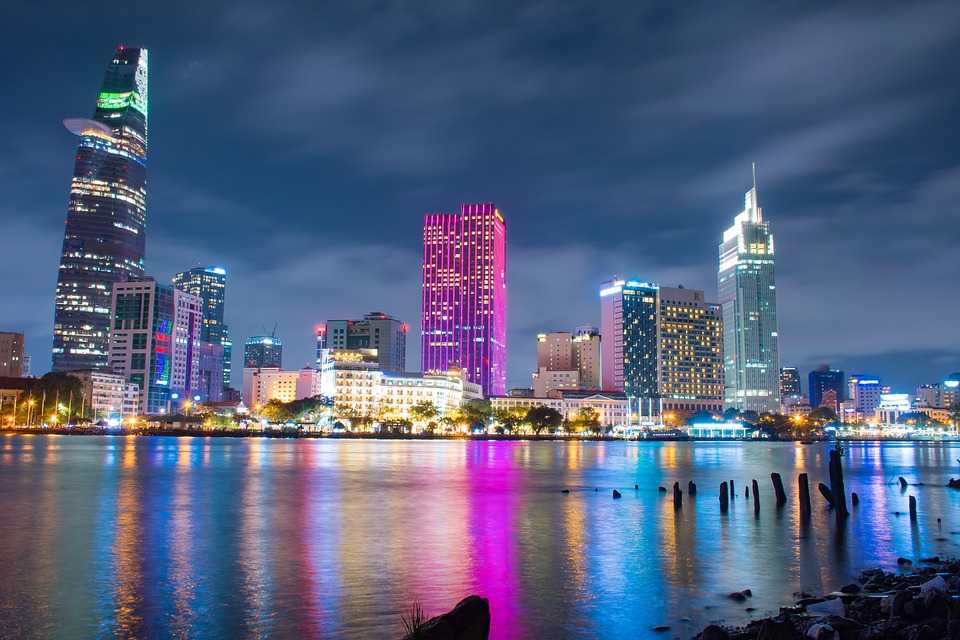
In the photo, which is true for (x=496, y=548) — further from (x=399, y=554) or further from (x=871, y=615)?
(x=871, y=615)

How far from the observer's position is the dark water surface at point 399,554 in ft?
96.0

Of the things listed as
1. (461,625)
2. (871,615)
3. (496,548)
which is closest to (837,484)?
(496,548)

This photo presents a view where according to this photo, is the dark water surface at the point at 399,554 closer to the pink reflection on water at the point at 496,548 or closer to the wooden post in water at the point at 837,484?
the pink reflection on water at the point at 496,548

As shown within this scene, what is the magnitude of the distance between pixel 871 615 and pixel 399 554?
23.3 metres

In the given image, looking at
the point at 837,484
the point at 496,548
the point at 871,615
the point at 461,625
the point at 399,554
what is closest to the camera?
the point at 461,625

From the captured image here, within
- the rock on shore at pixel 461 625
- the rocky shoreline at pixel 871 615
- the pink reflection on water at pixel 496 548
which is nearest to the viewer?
the rock on shore at pixel 461 625

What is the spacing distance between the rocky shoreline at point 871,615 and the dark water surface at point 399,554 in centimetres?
247

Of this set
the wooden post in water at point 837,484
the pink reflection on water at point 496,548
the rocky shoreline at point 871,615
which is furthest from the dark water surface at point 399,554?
the rocky shoreline at point 871,615

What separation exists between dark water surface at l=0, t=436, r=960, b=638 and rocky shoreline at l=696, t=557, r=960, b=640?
2470mm

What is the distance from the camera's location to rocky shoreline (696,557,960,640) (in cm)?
2170

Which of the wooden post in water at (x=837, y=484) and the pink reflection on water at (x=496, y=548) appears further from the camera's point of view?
the wooden post in water at (x=837, y=484)

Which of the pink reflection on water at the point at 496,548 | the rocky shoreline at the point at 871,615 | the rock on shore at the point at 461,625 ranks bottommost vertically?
the pink reflection on water at the point at 496,548

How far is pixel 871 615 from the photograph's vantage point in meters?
26.3

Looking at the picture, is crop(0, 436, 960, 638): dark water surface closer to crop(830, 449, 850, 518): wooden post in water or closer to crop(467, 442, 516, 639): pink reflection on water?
crop(467, 442, 516, 639): pink reflection on water
